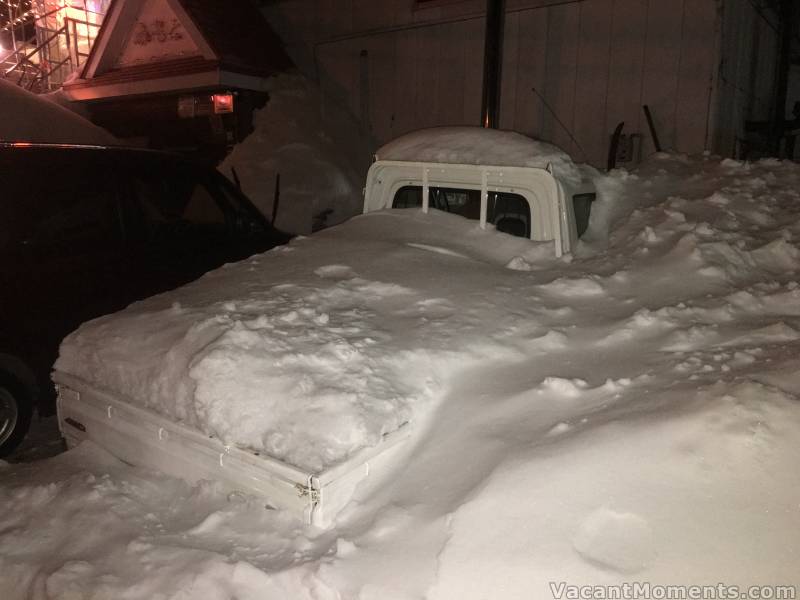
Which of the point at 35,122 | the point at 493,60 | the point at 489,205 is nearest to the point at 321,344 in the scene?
the point at 489,205

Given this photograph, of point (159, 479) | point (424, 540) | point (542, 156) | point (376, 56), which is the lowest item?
point (159, 479)

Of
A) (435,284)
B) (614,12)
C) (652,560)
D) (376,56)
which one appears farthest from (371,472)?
(376,56)

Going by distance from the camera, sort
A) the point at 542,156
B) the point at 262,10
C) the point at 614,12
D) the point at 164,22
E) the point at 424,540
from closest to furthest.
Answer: the point at 424,540, the point at 542,156, the point at 614,12, the point at 164,22, the point at 262,10

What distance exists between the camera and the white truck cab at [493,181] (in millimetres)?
3734

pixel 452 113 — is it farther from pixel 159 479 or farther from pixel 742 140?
pixel 159 479

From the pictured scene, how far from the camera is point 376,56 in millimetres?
10570

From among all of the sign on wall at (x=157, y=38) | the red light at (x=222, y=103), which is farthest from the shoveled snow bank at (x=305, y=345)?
the sign on wall at (x=157, y=38)

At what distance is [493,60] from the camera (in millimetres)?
8109

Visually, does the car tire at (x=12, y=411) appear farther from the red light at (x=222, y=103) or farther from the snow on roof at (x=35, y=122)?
the red light at (x=222, y=103)

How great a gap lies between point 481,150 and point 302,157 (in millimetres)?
6759

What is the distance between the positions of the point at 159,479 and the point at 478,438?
1.41 m

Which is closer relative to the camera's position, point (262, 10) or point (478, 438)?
point (478, 438)

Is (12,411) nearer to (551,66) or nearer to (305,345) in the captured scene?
(305,345)

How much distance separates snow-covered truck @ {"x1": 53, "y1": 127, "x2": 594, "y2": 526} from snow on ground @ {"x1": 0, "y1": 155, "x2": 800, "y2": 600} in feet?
0.05
